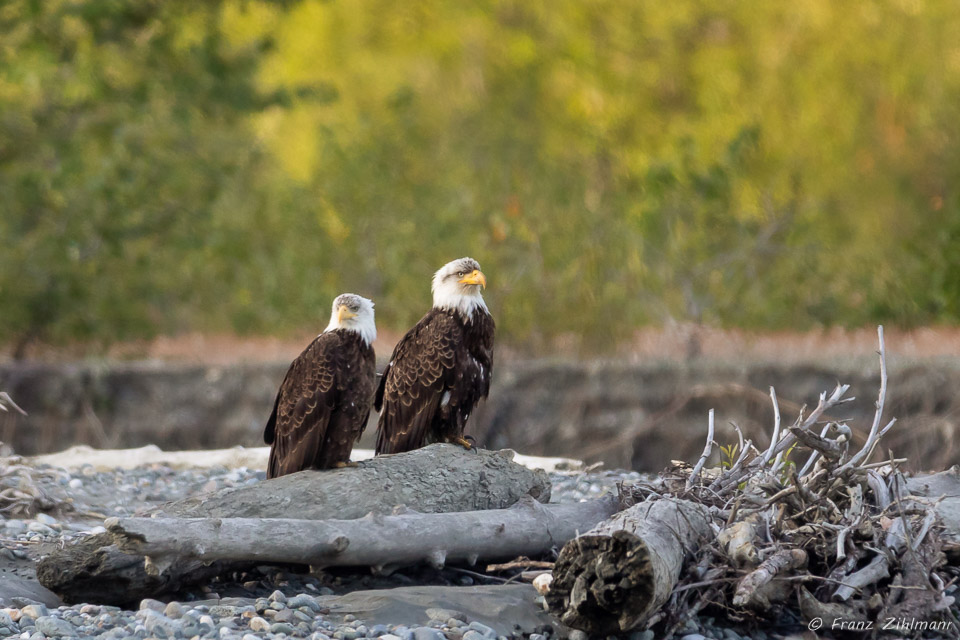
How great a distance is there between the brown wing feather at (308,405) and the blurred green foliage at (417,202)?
→ 19.4 feet

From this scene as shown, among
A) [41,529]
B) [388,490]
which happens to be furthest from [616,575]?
[41,529]

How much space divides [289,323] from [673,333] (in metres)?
4.18

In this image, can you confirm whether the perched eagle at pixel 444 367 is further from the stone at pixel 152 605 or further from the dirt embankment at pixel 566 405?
the dirt embankment at pixel 566 405

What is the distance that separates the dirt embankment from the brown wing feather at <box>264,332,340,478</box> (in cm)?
447

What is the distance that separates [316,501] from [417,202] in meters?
7.78

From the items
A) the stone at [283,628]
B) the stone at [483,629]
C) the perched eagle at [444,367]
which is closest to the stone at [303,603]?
the stone at [283,628]

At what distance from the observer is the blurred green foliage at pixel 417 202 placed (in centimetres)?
1182

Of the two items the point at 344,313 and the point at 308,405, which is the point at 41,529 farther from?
the point at 344,313

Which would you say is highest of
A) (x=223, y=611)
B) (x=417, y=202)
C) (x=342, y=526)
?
(x=417, y=202)

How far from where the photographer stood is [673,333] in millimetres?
11500

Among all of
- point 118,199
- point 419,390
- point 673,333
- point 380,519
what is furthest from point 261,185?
point 380,519

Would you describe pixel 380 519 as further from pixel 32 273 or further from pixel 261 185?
pixel 261 185

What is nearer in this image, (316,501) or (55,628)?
(55,628)

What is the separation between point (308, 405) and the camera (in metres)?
5.51
